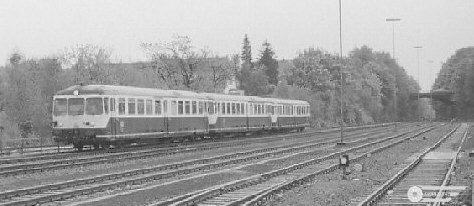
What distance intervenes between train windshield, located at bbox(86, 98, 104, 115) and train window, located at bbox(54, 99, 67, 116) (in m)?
1.15

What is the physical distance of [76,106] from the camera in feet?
98.2

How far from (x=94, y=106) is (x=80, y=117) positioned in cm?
79

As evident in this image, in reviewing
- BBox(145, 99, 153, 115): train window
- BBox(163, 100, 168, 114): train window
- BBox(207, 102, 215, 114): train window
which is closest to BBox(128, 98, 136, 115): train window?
BBox(145, 99, 153, 115): train window

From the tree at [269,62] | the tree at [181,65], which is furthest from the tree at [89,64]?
the tree at [269,62]

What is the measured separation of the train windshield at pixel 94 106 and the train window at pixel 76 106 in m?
0.30

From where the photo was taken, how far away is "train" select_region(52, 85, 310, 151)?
97.0 ft

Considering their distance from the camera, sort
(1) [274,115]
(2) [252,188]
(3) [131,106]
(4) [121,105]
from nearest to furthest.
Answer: (2) [252,188] < (4) [121,105] < (3) [131,106] < (1) [274,115]

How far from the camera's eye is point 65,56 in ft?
207

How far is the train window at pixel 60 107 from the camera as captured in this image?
3005 centimetres

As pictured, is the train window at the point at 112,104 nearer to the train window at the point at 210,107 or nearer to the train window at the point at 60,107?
the train window at the point at 60,107

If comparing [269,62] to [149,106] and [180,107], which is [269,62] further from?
[149,106]

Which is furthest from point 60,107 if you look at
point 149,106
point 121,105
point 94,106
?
point 149,106

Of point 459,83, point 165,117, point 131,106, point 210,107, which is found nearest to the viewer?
point 131,106

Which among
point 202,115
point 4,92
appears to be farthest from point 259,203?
point 4,92
